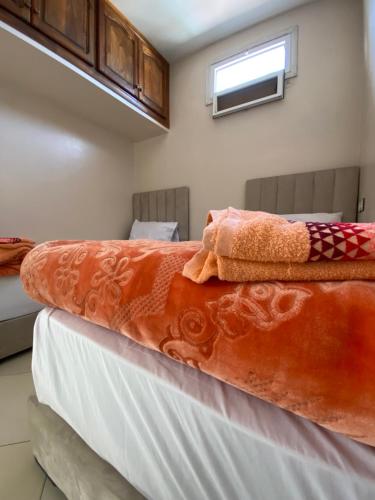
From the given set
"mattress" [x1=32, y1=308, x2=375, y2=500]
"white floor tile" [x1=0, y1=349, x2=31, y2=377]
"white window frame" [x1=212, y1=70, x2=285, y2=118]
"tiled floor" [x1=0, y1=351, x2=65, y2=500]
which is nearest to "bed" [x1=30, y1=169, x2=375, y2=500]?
"mattress" [x1=32, y1=308, x2=375, y2=500]

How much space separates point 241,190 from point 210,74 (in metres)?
1.17

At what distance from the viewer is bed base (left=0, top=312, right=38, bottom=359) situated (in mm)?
1259

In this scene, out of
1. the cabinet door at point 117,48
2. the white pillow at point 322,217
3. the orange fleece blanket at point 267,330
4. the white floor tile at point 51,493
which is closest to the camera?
the orange fleece blanket at point 267,330

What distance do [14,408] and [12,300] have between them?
0.56 meters

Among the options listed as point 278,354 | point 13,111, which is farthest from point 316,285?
point 13,111

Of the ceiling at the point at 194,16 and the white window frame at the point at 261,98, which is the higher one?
the ceiling at the point at 194,16

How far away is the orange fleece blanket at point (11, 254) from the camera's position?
128cm

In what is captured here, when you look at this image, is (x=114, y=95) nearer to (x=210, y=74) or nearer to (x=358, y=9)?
(x=210, y=74)

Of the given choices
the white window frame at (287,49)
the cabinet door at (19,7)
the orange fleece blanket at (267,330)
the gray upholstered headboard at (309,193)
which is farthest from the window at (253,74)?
the orange fleece blanket at (267,330)

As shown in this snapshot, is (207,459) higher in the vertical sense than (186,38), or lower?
lower

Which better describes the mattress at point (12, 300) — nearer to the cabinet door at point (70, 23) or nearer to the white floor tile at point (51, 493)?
the white floor tile at point (51, 493)

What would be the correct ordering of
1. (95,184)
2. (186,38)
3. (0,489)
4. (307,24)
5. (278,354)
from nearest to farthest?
(278,354), (0,489), (307,24), (186,38), (95,184)

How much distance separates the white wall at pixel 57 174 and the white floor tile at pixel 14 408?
1.14 m

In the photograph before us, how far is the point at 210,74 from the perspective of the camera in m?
2.16
